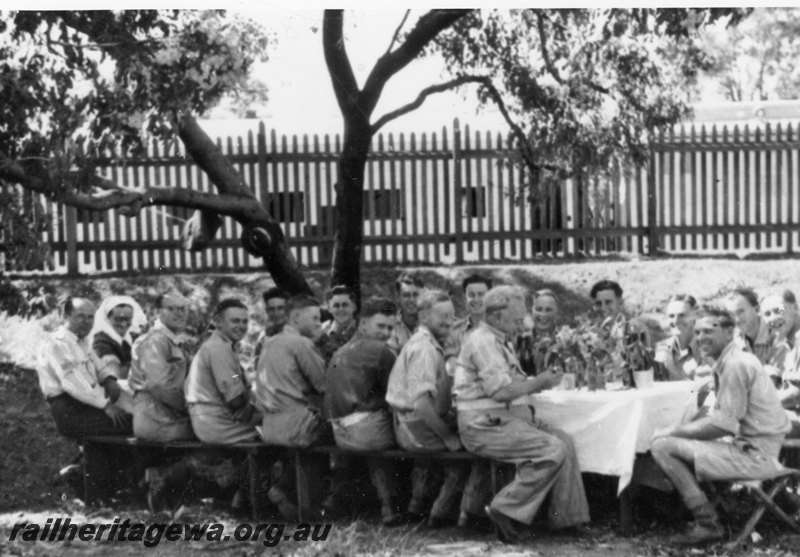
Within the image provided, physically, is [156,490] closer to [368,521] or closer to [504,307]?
[368,521]

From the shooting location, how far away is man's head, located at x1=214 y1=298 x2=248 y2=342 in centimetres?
845

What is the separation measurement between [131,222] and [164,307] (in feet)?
23.0

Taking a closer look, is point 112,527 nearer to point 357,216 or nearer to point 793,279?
point 357,216

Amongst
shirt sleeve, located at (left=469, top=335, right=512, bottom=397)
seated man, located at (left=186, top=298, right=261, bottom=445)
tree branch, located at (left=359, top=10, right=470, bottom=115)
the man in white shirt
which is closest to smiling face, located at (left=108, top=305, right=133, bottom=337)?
the man in white shirt

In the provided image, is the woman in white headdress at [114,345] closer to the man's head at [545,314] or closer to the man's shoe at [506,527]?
the man's head at [545,314]

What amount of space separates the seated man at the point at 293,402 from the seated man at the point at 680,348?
235 centimetres

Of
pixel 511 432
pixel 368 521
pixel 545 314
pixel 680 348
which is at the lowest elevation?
pixel 368 521

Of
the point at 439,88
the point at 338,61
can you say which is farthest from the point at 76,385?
the point at 439,88

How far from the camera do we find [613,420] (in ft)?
24.1

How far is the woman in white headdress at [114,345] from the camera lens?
923 cm

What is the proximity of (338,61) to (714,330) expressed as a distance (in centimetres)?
552

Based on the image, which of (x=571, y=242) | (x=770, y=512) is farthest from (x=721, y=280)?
(x=770, y=512)

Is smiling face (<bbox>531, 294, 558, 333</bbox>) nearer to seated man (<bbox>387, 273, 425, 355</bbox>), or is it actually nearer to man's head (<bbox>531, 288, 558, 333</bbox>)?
man's head (<bbox>531, 288, 558, 333</bbox>)

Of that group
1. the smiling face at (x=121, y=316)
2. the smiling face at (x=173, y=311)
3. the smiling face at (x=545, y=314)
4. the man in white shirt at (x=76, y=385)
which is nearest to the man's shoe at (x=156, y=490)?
the man in white shirt at (x=76, y=385)
